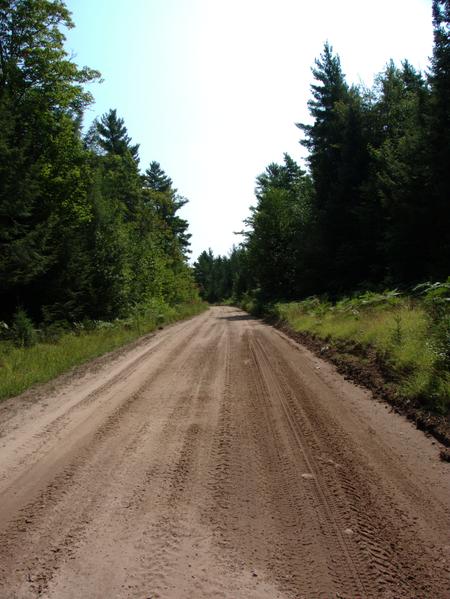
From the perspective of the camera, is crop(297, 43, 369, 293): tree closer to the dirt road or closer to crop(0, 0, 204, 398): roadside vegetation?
crop(0, 0, 204, 398): roadside vegetation

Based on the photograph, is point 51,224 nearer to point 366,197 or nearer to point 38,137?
point 38,137

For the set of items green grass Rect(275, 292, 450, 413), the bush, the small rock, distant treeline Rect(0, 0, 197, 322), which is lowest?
the small rock

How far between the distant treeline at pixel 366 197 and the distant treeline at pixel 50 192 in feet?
45.8

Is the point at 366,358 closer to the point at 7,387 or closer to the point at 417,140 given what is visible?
the point at 7,387

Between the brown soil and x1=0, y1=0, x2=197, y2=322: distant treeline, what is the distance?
9957 millimetres

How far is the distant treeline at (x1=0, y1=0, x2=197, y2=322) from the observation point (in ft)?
46.6

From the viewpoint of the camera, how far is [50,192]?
58.5ft

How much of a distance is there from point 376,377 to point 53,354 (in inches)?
335

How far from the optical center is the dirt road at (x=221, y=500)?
265cm

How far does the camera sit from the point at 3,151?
1368 cm

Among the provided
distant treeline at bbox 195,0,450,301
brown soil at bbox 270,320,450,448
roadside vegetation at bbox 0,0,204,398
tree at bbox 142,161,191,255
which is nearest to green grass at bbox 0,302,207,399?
roadside vegetation at bbox 0,0,204,398

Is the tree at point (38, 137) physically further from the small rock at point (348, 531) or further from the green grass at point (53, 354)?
the small rock at point (348, 531)

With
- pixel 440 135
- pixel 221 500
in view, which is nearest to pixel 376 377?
A: pixel 221 500

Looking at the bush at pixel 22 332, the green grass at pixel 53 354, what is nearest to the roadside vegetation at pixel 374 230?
the green grass at pixel 53 354
